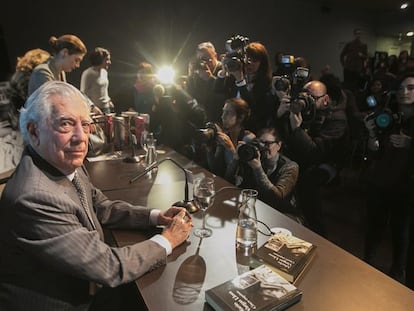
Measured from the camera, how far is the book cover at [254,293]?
85 centimetres

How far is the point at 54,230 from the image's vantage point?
0.93m

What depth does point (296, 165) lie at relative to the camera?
2.05 meters

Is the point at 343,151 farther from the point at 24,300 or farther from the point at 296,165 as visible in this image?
the point at 24,300

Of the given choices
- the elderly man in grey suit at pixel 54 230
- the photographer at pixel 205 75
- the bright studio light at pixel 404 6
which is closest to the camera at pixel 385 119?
the photographer at pixel 205 75

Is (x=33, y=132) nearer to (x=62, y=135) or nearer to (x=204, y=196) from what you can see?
(x=62, y=135)

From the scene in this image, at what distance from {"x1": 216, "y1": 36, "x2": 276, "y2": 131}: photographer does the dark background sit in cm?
375

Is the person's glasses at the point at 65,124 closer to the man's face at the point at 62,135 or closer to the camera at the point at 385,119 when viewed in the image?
the man's face at the point at 62,135

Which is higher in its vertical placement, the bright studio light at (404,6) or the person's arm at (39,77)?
the bright studio light at (404,6)

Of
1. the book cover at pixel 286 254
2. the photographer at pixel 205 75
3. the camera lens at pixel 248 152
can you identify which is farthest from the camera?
the photographer at pixel 205 75

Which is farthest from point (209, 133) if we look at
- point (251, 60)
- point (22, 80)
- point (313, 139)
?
point (22, 80)

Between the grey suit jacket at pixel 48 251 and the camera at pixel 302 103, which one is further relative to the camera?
the camera at pixel 302 103

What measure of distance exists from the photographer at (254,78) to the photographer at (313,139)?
0.48ft

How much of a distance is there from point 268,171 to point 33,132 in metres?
1.41

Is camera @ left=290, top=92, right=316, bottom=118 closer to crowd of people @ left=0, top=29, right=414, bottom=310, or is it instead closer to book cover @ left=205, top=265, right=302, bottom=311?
crowd of people @ left=0, top=29, right=414, bottom=310
